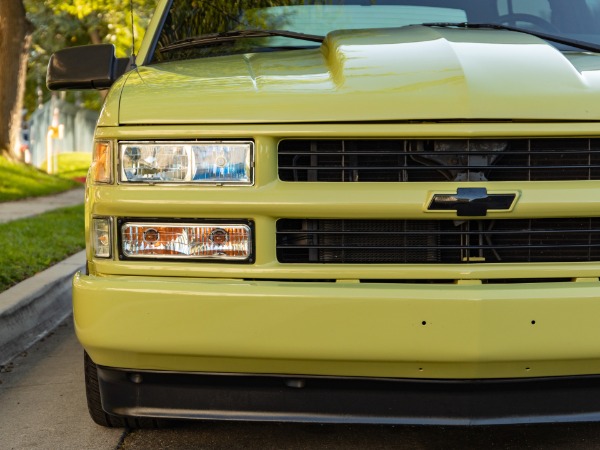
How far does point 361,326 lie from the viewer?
10.7 ft

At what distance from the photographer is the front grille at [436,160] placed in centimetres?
338

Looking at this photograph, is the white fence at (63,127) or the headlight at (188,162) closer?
the headlight at (188,162)

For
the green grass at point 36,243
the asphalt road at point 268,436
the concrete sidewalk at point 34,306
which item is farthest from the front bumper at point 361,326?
the green grass at point 36,243

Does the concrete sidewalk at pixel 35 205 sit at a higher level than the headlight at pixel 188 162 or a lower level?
lower

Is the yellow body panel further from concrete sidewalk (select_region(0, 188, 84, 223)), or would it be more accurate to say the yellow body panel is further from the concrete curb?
concrete sidewalk (select_region(0, 188, 84, 223))

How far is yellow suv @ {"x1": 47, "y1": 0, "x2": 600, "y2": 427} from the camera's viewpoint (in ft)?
10.8

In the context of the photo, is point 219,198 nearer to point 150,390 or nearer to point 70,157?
point 150,390

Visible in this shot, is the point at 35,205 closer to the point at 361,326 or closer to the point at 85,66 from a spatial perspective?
the point at 85,66

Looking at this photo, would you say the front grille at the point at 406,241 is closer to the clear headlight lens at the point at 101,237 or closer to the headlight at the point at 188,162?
the headlight at the point at 188,162

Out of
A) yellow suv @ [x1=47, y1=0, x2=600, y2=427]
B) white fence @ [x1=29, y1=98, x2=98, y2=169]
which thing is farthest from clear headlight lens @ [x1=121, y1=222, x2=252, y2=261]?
white fence @ [x1=29, y1=98, x2=98, y2=169]

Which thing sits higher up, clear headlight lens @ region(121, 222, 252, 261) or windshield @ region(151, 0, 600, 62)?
windshield @ region(151, 0, 600, 62)

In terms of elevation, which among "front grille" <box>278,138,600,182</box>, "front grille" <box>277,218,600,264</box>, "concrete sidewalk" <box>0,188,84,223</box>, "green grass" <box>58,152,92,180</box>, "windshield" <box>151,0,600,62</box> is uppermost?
"windshield" <box>151,0,600,62</box>

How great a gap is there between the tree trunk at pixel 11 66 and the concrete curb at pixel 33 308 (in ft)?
39.0

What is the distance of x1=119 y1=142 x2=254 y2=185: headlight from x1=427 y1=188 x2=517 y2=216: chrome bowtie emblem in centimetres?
58
